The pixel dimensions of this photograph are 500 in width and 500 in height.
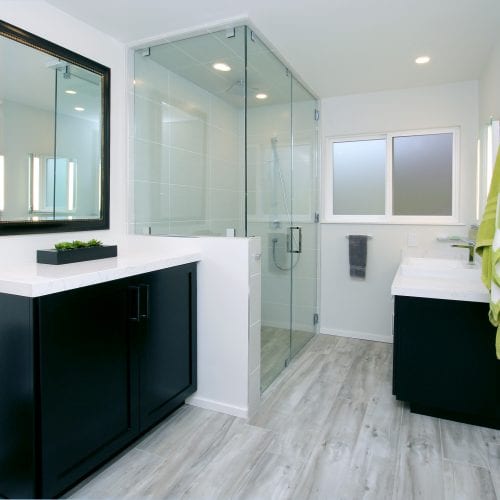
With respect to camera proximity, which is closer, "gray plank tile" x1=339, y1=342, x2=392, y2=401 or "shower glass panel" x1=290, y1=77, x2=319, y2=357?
"gray plank tile" x1=339, y1=342, x2=392, y2=401

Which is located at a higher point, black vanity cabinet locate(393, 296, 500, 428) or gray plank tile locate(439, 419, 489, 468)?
black vanity cabinet locate(393, 296, 500, 428)

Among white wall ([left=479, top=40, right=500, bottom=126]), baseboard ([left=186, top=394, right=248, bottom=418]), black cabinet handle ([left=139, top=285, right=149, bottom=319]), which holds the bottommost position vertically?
baseboard ([left=186, top=394, right=248, bottom=418])

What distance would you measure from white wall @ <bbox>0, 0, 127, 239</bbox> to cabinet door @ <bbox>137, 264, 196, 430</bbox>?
64 cm

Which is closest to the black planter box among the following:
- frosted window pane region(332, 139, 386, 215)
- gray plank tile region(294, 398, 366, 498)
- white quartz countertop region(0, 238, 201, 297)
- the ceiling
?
white quartz countertop region(0, 238, 201, 297)

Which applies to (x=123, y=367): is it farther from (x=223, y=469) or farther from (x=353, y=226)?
(x=353, y=226)

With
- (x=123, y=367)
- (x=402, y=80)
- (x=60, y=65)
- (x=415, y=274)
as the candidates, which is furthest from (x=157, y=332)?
(x=402, y=80)

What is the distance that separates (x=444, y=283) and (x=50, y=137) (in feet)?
7.91

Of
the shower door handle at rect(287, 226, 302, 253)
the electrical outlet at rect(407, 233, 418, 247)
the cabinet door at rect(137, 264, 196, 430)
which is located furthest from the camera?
the electrical outlet at rect(407, 233, 418, 247)

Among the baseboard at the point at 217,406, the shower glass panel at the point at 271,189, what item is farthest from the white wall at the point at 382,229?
the baseboard at the point at 217,406

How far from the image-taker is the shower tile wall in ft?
8.89

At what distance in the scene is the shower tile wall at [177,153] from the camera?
2709mm

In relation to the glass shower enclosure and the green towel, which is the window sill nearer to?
the glass shower enclosure

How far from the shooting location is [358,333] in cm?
398

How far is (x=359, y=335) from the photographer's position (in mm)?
3975
